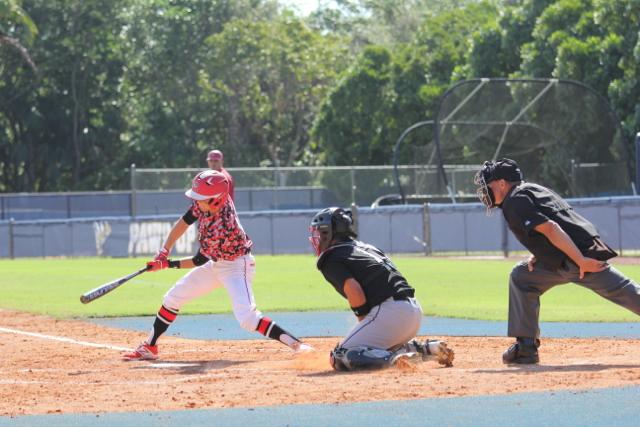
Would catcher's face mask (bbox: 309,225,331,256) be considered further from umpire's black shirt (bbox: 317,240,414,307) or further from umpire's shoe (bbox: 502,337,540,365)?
umpire's shoe (bbox: 502,337,540,365)

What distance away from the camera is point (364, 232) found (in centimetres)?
3406

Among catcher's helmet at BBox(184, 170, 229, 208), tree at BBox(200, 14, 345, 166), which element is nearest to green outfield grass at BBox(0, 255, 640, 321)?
catcher's helmet at BBox(184, 170, 229, 208)

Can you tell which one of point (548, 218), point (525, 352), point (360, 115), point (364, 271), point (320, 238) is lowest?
point (525, 352)

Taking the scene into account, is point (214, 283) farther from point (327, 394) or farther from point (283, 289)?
point (283, 289)

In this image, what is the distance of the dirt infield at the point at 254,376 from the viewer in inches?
316

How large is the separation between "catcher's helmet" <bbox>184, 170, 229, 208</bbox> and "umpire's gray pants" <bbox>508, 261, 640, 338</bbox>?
8.66ft

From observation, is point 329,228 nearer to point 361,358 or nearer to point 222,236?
point 361,358

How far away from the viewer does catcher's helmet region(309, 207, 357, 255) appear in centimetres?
923

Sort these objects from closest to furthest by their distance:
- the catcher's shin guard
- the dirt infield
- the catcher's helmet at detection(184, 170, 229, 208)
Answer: the dirt infield → the catcher's shin guard → the catcher's helmet at detection(184, 170, 229, 208)

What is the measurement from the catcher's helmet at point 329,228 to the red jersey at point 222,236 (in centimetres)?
154

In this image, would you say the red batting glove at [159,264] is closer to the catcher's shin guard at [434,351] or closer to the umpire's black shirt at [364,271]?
the umpire's black shirt at [364,271]

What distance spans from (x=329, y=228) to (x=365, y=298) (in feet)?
2.02

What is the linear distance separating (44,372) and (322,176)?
31.2 m

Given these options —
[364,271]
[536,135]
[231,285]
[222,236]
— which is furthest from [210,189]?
[536,135]
